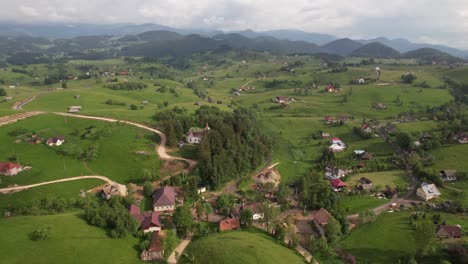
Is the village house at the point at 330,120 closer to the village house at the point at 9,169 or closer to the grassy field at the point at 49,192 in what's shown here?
the grassy field at the point at 49,192

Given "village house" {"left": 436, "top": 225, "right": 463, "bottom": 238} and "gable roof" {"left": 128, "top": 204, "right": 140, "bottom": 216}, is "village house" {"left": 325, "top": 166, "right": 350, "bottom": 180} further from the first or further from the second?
"gable roof" {"left": 128, "top": 204, "right": 140, "bottom": 216}

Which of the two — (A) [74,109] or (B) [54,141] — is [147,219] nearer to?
(B) [54,141]

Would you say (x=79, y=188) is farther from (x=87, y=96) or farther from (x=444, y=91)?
(x=444, y=91)

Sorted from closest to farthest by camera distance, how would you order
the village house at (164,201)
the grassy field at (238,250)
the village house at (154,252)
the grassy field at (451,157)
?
the grassy field at (238,250), the village house at (154,252), the village house at (164,201), the grassy field at (451,157)

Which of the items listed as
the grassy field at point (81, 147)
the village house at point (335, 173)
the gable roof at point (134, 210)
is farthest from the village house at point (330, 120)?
the gable roof at point (134, 210)

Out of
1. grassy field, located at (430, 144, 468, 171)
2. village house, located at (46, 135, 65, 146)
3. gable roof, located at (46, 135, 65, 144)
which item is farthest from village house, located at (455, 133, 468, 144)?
gable roof, located at (46, 135, 65, 144)

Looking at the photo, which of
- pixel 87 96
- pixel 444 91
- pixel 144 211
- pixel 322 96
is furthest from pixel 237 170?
pixel 444 91

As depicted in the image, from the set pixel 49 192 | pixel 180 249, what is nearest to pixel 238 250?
pixel 180 249
